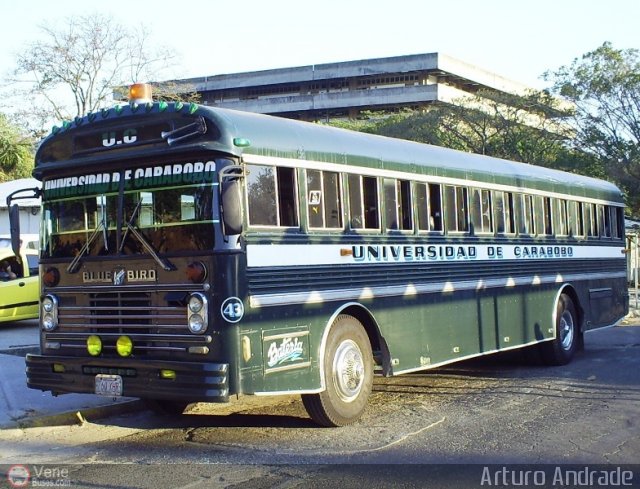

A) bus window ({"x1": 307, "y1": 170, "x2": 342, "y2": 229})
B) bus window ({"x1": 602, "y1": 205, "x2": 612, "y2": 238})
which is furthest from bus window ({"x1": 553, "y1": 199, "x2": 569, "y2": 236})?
bus window ({"x1": 307, "y1": 170, "x2": 342, "y2": 229})

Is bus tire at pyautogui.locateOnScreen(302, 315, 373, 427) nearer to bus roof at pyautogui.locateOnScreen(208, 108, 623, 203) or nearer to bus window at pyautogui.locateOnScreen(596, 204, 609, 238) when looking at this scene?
bus roof at pyautogui.locateOnScreen(208, 108, 623, 203)

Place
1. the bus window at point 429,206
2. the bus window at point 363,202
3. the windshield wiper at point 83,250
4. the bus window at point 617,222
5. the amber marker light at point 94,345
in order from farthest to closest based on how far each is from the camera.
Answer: the bus window at point 617,222
the bus window at point 429,206
the bus window at point 363,202
the windshield wiper at point 83,250
the amber marker light at point 94,345

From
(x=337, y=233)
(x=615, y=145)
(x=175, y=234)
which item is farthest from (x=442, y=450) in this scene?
(x=615, y=145)

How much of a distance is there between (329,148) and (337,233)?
87cm

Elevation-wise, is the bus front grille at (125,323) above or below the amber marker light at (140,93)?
below

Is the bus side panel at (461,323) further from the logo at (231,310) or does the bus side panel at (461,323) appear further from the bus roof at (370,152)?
the logo at (231,310)

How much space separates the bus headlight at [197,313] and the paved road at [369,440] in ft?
3.69

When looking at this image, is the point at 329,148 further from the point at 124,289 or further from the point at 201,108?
the point at 124,289

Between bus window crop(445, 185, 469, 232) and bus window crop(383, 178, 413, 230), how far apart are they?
94cm

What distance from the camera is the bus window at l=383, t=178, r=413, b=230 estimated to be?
30.0 feet

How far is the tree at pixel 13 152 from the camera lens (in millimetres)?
35594

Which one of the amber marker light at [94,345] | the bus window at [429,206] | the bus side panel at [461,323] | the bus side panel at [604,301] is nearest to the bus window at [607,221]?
the bus side panel at [604,301]

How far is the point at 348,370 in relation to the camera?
830cm

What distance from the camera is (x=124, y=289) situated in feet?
24.5
